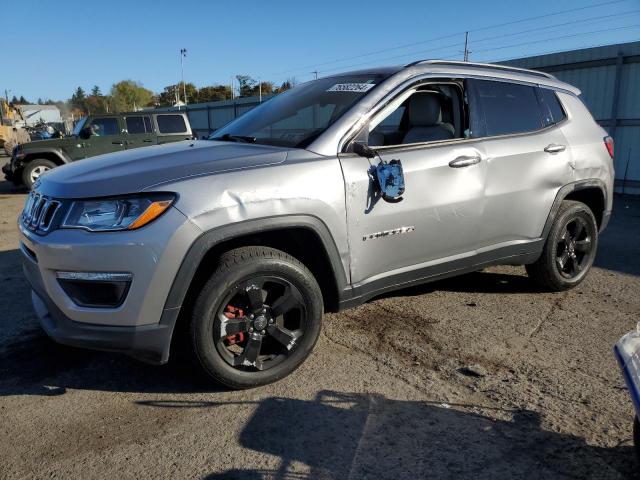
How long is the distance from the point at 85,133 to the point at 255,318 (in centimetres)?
1037

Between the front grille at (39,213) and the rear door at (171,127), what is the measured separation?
30.9 ft

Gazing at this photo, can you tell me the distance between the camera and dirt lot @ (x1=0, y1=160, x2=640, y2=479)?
90.9 inches

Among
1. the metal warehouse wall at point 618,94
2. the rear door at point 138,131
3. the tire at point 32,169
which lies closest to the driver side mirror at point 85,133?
the rear door at point 138,131

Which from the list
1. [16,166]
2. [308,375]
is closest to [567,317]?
[308,375]

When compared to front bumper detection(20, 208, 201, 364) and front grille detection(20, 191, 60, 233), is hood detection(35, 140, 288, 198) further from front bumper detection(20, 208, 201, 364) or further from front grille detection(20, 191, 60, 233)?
front bumper detection(20, 208, 201, 364)

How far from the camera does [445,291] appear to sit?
4.58 metres

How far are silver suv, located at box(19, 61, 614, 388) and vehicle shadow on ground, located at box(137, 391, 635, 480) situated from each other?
0.42 meters

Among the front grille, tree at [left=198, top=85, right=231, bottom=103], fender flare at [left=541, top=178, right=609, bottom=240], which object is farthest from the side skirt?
tree at [left=198, top=85, right=231, bottom=103]

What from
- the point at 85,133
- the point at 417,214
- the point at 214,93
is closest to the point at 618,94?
the point at 417,214

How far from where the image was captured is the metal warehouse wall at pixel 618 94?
10.7 metres

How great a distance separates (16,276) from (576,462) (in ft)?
16.7

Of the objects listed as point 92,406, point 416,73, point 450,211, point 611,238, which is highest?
point 416,73

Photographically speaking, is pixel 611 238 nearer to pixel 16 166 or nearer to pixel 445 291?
pixel 445 291

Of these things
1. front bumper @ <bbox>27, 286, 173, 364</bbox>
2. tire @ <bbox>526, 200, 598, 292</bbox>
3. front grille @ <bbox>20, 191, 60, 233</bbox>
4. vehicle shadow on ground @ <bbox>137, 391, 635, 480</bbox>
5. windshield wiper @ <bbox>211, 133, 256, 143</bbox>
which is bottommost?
vehicle shadow on ground @ <bbox>137, 391, 635, 480</bbox>
